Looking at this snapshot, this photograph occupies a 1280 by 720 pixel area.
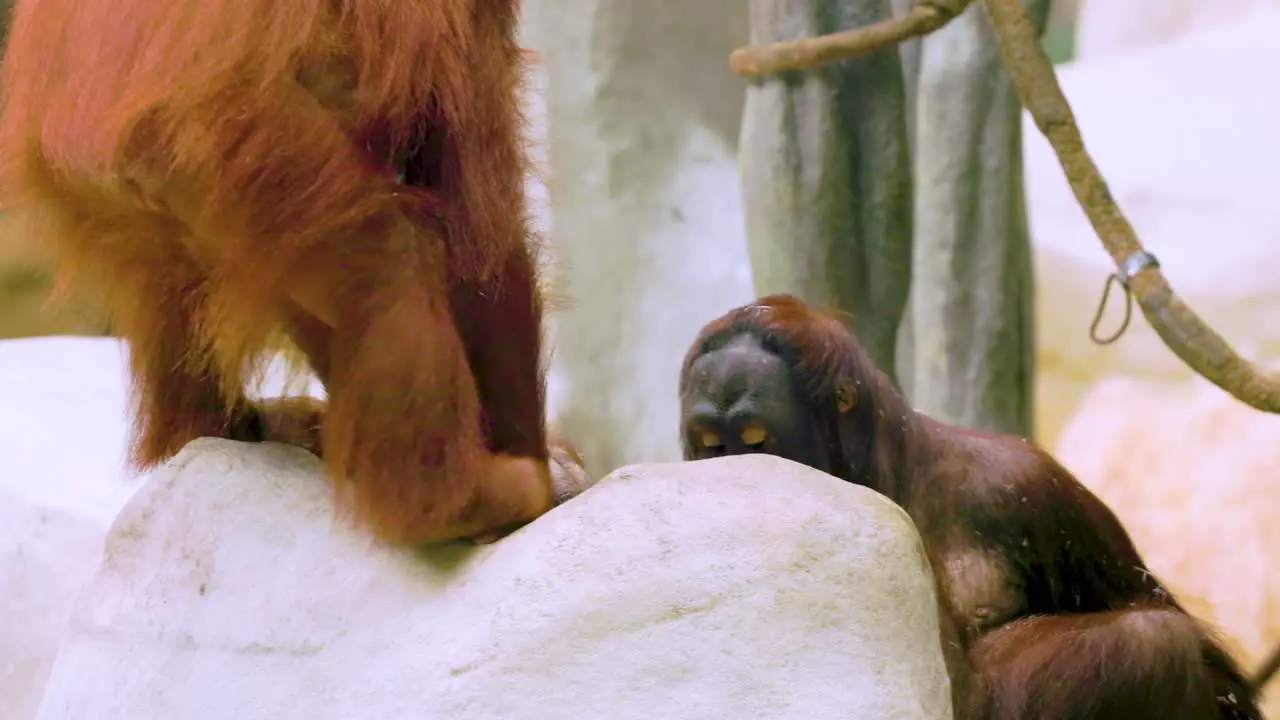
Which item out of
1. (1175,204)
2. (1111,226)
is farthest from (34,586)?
(1175,204)

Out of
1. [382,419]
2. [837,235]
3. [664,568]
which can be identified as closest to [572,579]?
[664,568]

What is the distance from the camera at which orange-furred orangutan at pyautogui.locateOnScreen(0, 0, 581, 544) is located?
129cm

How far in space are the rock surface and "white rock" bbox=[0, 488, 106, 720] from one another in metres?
2.62

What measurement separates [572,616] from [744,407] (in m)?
0.47

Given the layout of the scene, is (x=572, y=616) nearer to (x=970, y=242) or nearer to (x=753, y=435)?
(x=753, y=435)

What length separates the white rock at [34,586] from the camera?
2221 mm

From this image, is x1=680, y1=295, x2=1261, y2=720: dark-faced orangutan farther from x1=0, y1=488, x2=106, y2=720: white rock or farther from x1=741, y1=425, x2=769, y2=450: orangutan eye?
x1=0, y1=488, x2=106, y2=720: white rock

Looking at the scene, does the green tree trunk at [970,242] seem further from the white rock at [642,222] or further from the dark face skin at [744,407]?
the white rock at [642,222]

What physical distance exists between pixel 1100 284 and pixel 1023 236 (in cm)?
196

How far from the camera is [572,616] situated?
124 centimetres

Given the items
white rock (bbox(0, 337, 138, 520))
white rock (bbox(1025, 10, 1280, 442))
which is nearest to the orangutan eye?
white rock (bbox(0, 337, 138, 520))

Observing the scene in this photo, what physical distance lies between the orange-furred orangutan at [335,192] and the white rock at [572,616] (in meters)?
0.09

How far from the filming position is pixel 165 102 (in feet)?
4.22

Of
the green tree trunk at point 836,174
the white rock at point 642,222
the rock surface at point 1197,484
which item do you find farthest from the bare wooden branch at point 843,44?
the rock surface at point 1197,484
